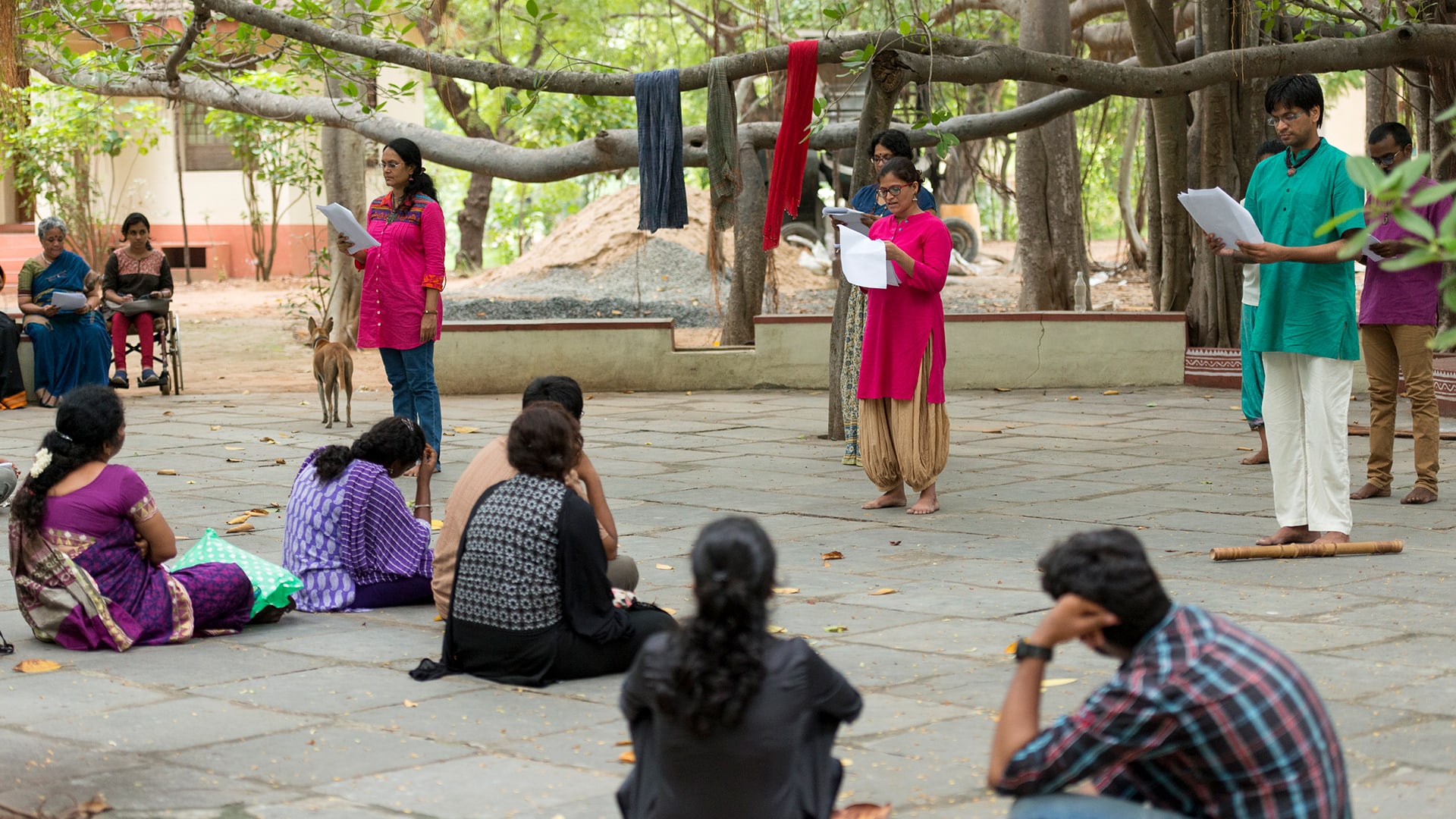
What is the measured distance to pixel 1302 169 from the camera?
6.26 m

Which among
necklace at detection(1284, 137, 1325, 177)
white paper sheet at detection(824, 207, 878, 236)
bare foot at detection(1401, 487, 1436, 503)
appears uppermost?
necklace at detection(1284, 137, 1325, 177)

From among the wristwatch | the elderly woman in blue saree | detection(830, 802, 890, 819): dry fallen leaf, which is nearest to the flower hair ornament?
detection(830, 802, 890, 819): dry fallen leaf

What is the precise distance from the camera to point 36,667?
503cm

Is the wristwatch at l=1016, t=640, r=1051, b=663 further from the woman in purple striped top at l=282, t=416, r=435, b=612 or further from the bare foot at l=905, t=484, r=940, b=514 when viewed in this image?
the bare foot at l=905, t=484, r=940, b=514

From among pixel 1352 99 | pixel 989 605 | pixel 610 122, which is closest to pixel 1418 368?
pixel 989 605

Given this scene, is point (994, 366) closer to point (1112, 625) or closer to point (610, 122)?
point (1112, 625)

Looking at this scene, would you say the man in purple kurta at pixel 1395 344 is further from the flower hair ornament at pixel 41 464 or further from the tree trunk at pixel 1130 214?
the tree trunk at pixel 1130 214

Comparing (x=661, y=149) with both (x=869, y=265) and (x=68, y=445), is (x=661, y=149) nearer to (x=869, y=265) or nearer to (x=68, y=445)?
(x=869, y=265)

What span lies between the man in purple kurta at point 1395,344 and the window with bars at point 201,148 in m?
21.9

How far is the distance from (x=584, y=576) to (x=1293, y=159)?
3454mm

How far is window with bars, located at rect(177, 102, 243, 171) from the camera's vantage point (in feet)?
86.4

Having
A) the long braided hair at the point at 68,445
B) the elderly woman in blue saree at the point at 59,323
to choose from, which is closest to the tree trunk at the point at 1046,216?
the elderly woman in blue saree at the point at 59,323

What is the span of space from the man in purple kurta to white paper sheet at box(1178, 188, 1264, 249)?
5.42 feet

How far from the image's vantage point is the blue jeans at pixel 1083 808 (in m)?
2.64
